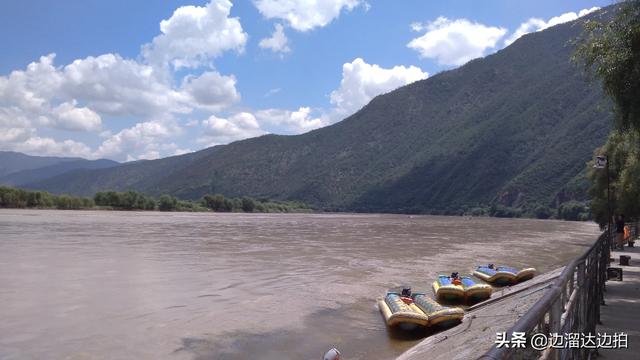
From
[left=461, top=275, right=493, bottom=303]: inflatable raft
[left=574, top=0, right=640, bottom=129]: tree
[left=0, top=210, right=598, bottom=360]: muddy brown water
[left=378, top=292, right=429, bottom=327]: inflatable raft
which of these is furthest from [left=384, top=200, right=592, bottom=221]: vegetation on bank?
[left=378, top=292, right=429, bottom=327]: inflatable raft

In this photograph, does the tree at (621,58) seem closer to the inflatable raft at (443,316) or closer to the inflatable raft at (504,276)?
the inflatable raft at (443,316)

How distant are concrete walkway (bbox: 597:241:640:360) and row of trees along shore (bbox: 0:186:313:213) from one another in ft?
344

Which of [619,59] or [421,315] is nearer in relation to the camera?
[619,59]

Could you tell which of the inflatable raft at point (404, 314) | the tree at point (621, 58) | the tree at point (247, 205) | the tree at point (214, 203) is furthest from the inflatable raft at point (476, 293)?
the tree at point (247, 205)

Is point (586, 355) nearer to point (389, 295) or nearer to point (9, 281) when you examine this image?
point (389, 295)

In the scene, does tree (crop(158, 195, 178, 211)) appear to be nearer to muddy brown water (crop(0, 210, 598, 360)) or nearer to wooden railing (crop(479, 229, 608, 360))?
muddy brown water (crop(0, 210, 598, 360))

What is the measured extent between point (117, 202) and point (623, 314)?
12321 cm

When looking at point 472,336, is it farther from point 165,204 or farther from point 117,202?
point 165,204

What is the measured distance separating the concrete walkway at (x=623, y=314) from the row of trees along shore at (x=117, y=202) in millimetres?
104729

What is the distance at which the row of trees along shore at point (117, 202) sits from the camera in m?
101

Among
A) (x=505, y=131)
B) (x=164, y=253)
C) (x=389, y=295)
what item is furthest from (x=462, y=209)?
(x=389, y=295)

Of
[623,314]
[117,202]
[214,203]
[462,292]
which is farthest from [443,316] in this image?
[214,203]

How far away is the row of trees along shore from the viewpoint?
10088 cm

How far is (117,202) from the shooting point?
123 m
